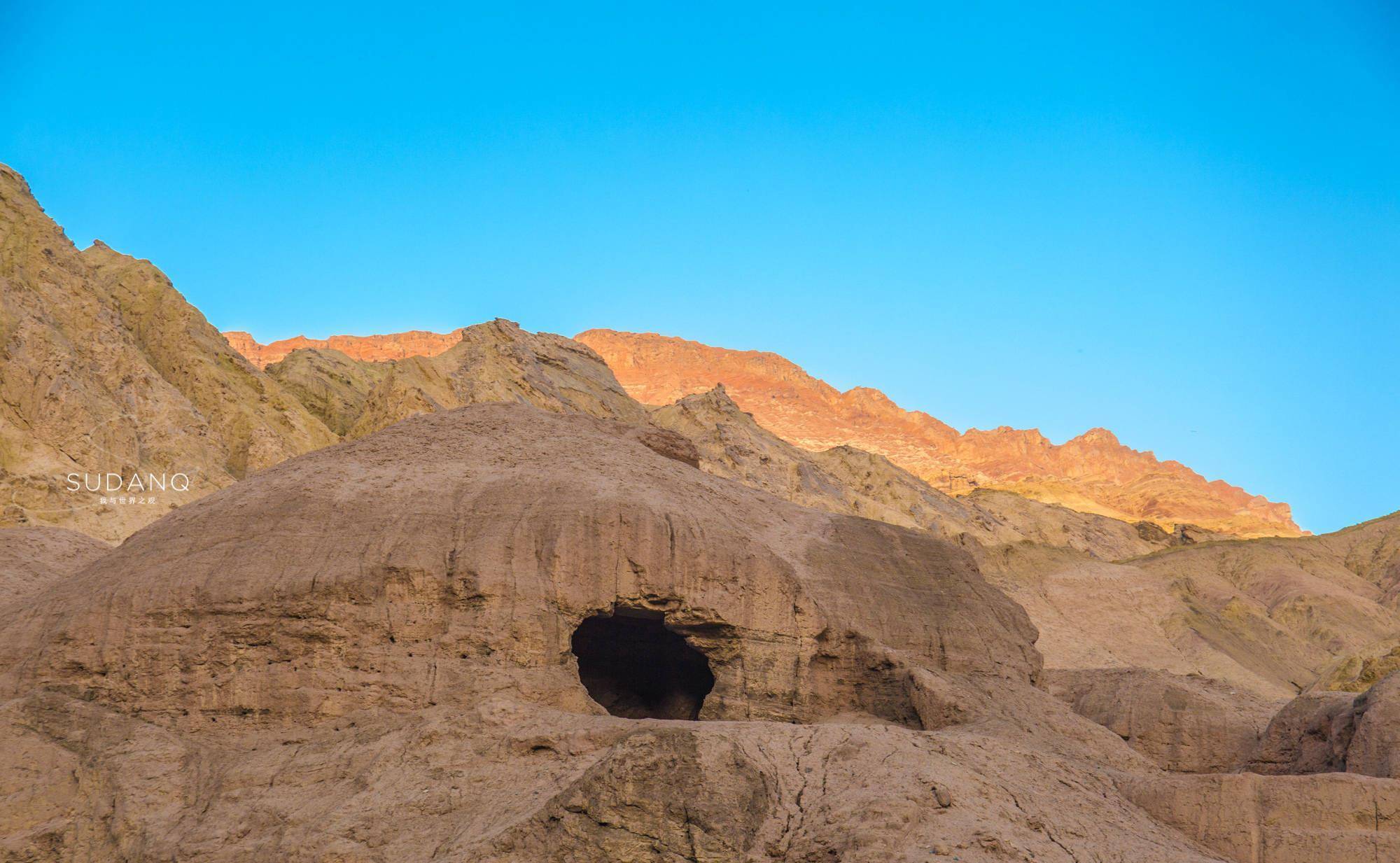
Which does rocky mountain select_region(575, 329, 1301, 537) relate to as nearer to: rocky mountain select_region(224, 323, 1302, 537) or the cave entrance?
rocky mountain select_region(224, 323, 1302, 537)

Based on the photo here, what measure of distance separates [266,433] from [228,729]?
95.3ft

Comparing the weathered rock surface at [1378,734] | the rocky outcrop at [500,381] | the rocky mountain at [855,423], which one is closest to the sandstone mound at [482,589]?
the weathered rock surface at [1378,734]

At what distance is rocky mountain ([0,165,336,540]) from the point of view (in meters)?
35.4

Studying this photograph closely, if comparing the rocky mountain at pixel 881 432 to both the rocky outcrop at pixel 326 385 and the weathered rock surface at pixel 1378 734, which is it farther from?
the weathered rock surface at pixel 1378 734

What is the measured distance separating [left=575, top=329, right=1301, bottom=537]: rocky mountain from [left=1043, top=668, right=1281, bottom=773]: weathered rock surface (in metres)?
A: 93.6

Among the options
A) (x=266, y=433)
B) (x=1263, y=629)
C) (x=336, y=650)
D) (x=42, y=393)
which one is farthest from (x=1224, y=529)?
(x=336, y=650)

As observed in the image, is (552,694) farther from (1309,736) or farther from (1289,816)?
(1309,736)

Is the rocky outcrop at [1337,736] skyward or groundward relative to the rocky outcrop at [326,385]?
groundward

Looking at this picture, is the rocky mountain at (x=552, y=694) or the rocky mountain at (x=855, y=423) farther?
the rocky mountain at (x=855, y=423)

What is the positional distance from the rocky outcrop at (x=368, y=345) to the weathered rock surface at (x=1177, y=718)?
112828 millimetres

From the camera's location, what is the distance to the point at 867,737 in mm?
15633

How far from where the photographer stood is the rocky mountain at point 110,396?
35406 mm

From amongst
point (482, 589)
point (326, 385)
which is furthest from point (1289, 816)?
point (326, 385)

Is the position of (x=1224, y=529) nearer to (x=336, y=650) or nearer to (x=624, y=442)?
(x=624, y=442)
